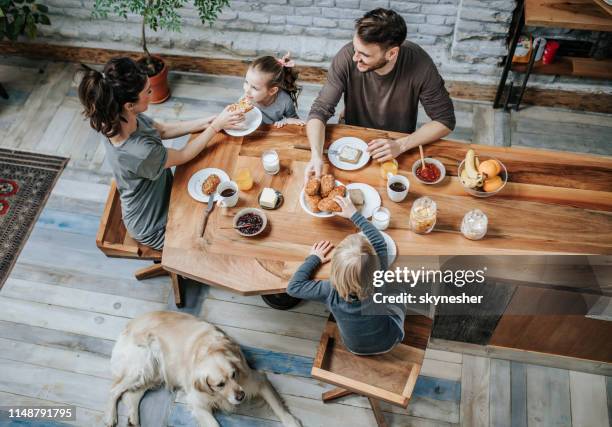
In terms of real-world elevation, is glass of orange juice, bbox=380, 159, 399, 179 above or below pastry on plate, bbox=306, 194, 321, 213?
above

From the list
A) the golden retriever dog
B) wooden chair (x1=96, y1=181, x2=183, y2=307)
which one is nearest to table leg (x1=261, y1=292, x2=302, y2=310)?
the golden retriever dog

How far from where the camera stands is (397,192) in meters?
2.11

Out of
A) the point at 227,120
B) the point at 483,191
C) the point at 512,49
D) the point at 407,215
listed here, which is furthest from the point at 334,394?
the point at 512,49

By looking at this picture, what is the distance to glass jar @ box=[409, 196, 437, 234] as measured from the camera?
79.0 inches

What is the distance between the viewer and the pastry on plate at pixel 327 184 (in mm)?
2141

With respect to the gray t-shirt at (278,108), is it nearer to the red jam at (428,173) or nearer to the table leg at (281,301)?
the red jam at (428,173)

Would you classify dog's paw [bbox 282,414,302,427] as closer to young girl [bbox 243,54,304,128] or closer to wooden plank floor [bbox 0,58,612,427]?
wooden plank floor [bbox 0,58,612,427]

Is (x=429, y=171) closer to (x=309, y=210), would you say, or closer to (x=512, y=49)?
(x=309, y=210)

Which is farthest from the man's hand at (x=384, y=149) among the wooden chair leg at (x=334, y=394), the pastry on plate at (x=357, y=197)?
the wooden chair leg at (x=334, y=394)

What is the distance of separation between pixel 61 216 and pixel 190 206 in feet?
5.14

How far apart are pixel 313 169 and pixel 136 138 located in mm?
791

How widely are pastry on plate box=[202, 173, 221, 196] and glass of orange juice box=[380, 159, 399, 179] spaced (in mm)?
738

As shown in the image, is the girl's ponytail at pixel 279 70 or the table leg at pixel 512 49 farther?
the table leg at pixel 512 49

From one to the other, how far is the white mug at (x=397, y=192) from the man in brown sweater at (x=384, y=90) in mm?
127
